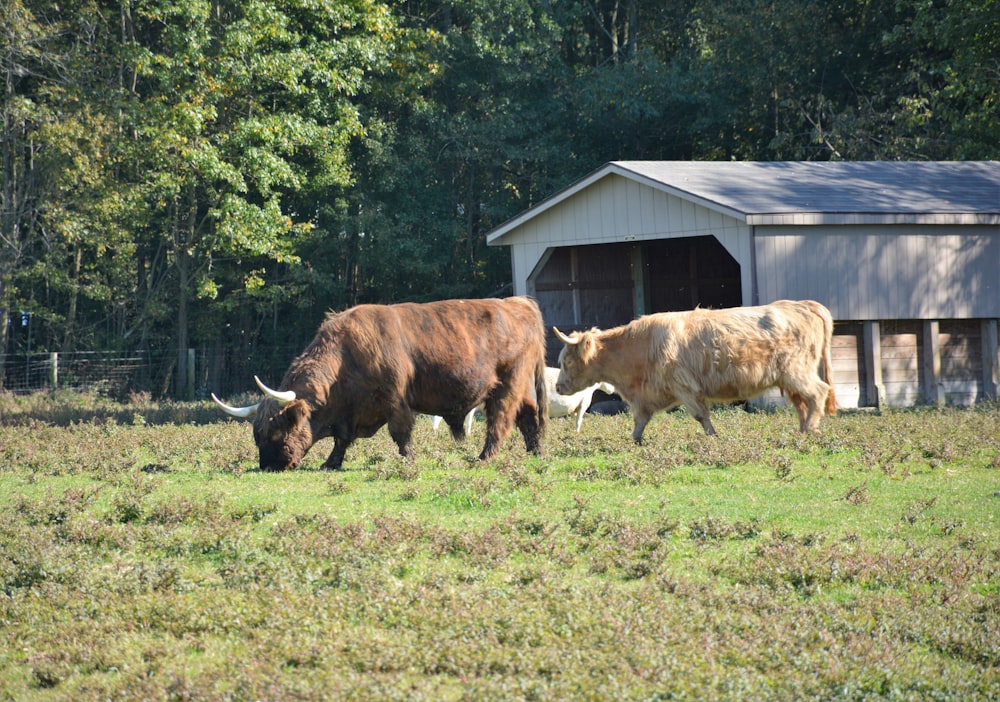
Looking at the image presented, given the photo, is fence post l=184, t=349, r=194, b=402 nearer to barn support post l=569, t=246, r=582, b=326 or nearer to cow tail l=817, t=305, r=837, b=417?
Answer: barn support post l=569, t=246, r=582, b=326

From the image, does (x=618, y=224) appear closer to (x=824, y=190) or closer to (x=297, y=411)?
(x=824, y=190)

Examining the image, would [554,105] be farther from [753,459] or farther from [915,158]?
[753,459]

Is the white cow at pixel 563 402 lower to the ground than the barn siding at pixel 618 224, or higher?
lower

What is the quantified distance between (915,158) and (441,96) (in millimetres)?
13605

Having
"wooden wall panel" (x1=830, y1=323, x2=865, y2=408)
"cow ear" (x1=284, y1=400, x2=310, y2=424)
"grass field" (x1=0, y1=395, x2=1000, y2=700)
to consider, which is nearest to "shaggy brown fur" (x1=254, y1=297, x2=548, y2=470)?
"cow ear" (x1=284, y1=400, x2=310, y2=424)

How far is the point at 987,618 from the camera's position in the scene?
22.3 ft

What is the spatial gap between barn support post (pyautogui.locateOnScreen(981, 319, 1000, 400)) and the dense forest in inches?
→ 361

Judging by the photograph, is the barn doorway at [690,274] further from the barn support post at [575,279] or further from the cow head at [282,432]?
the cow head at [282,432]

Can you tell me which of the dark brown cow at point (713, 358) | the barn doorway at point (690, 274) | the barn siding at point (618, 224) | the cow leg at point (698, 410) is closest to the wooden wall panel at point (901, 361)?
the barn siding at point (618, 224)

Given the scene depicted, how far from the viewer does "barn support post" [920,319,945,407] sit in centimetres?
2180

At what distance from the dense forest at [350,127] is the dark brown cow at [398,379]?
16.4m

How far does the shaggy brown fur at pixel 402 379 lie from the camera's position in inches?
495

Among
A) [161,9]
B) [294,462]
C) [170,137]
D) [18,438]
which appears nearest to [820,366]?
[294,462]

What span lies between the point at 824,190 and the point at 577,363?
28.7 feet
